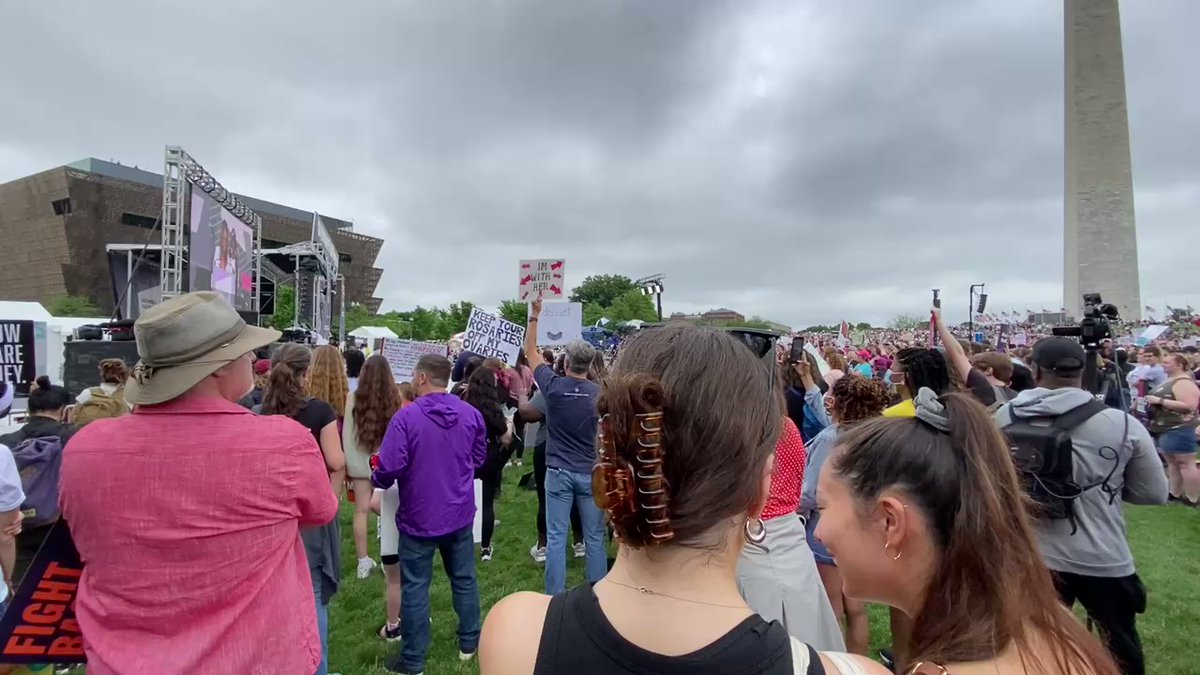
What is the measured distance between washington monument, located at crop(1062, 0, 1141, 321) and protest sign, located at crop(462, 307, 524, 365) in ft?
89.1

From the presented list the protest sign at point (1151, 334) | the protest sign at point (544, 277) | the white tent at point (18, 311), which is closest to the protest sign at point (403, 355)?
the protest sign at point (544, 277)

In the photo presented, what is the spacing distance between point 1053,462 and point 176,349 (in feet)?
12.0

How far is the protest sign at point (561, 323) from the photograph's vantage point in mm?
10117

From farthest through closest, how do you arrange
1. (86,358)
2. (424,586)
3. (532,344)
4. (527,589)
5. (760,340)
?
1. (86,358)
2. (527,589)
3. (532,344)
4. (424,586)
5. (760,340)

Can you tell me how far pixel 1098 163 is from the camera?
85.9 ft

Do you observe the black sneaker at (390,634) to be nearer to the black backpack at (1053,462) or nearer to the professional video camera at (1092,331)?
the black backpack at (1053,462)

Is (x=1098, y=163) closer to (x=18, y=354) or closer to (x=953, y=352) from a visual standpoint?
(x=953, y=352)

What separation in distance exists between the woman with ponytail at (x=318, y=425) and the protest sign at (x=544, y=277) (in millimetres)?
3372

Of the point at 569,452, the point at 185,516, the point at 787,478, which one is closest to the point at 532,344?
the point at 569,452

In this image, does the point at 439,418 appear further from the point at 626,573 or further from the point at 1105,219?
the point at 1105,219

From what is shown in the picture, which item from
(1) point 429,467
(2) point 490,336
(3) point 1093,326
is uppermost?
(3) point 1093,326

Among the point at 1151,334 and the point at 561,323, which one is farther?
the point at 1151,334

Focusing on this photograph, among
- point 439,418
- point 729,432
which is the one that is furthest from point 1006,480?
point 439,418

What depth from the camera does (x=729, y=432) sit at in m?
1.05
